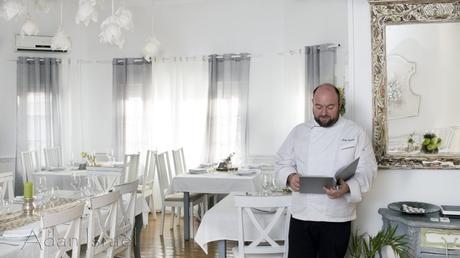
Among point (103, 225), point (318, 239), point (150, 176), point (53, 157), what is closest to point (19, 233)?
point (103, 225)

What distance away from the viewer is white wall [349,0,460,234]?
278 cm

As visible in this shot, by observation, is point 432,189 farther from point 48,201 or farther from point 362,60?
point 48,201

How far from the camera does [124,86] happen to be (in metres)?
6.72

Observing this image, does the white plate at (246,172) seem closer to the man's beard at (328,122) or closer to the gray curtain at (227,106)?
the gray curtain at (227,106)

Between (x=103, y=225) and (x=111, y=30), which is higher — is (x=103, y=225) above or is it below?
below

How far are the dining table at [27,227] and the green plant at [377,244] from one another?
170 centimetres

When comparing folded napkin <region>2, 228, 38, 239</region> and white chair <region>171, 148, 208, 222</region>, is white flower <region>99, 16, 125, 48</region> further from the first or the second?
white chair <region>171, 148, 208, 222</region>

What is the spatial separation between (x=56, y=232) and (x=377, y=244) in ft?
5.89

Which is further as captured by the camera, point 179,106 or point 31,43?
point 179,106

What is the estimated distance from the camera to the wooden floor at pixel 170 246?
4.55 meters

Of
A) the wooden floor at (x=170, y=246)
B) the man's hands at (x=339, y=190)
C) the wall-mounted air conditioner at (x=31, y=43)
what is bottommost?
the wooden floor at (x=170, y=246)

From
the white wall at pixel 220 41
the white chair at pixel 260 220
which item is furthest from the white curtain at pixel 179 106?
the white chair at pixel 260 220

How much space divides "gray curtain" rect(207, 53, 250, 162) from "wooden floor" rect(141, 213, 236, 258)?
1.37 metres

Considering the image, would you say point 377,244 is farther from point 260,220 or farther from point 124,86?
point 124,86
